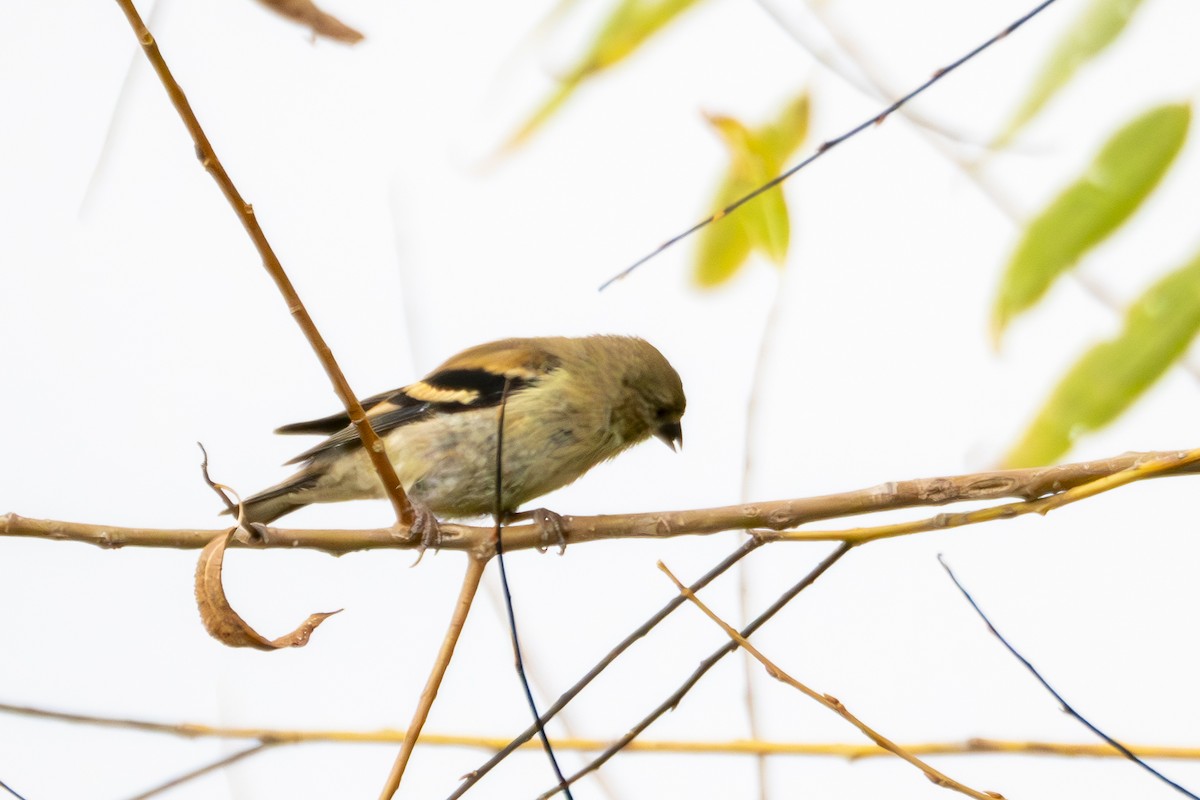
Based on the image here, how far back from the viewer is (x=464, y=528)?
2287 mm

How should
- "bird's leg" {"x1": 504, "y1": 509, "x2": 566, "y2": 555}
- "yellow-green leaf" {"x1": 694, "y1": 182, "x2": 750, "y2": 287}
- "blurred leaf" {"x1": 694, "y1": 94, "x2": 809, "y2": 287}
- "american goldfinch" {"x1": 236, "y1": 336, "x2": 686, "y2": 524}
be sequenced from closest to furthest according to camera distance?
"blurred leaf" {"x1": 694, "y1": 94, "x2": 809, "y2": 287} < "yellow-green leaf" {"x1": 694, "y1": 182, "x2": 750, "y2": 287} < "bird's leg" {"x1": 504, "y1": 509, "x2": 566, "y2": 555} < "american goldfinch" {"x1": 236, "y1": 336, "x2": 686, "y2": 524}

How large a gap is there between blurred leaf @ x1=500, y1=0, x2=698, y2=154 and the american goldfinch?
151cm

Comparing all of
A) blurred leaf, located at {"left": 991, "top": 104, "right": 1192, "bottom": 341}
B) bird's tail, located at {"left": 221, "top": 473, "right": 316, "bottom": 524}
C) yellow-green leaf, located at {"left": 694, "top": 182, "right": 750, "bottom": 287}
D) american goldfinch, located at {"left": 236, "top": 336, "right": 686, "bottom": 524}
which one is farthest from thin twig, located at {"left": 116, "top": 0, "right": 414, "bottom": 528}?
bird's tail, located at {"left": 221, "top": 473, "right": 316, "bottom": 524}

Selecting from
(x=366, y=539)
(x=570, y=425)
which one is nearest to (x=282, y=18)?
(x=366, y=539)

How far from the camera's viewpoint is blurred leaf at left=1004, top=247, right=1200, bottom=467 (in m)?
1.56

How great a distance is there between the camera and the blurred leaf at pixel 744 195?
2033 mm

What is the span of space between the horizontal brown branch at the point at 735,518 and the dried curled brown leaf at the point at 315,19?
2.86ft

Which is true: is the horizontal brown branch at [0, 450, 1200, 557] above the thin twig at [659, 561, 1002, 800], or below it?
above

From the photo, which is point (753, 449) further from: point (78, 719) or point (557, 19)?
point (78, 719)

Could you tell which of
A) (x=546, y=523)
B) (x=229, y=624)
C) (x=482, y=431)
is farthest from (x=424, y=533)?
(x=482, y=431)

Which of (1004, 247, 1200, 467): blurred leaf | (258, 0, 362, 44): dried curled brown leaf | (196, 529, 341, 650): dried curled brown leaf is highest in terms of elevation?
(258, 0, 362, 44): dried curled brown leaf

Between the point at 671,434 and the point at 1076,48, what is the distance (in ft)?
8.31

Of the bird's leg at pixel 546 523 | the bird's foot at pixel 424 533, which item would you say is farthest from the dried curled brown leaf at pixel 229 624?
the bird's leg at pixel 546 523

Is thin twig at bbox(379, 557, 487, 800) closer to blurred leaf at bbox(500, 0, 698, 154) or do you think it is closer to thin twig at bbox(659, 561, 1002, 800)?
thin twig at bbox(659, 561, 1002, 800)
